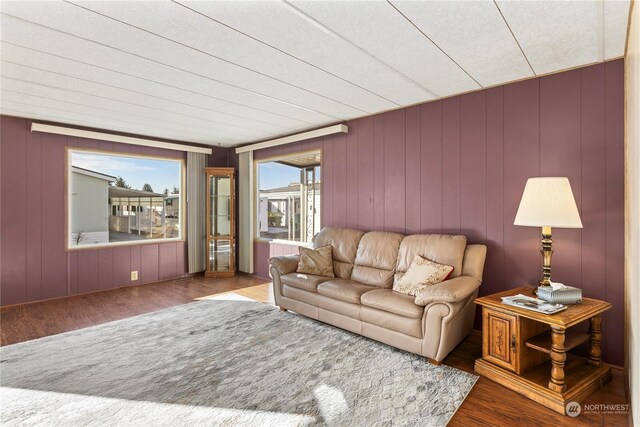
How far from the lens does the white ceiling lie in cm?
196

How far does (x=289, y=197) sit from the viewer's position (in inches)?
236

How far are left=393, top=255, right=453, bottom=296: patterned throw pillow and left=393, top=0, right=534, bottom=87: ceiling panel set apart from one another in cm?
177

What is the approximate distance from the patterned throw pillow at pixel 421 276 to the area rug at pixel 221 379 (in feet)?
1.86

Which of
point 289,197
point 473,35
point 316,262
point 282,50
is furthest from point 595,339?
point 289,197

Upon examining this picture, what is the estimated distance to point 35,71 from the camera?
2.82 meters

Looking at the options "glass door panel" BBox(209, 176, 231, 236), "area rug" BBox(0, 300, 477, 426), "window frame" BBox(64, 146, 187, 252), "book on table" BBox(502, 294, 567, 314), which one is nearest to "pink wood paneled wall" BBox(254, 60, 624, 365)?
"book on table" BBox(502, 294, 567, 314)

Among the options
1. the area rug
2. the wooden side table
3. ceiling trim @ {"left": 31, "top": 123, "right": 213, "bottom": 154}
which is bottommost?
the area rug

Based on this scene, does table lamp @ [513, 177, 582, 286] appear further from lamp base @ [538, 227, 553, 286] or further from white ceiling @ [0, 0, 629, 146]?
white ceiling @ [0, 0, 629, 146]

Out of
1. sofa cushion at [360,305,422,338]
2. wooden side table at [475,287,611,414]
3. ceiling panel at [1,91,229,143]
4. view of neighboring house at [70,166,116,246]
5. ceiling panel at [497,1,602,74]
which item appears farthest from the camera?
view of neighboring house at [70,166,116,246]

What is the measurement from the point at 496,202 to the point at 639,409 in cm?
208

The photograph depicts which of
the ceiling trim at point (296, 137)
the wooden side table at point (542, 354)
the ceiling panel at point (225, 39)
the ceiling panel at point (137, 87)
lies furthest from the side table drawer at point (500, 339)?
the ceiling panel at point (137, 87)

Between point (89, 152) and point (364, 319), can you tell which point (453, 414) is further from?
point (89, 152)

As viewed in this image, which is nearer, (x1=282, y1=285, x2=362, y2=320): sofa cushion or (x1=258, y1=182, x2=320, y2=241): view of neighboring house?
(x1=282, y1=285, x2=362, y2=320): sofa cushion

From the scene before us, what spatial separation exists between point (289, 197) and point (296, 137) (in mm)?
1305
